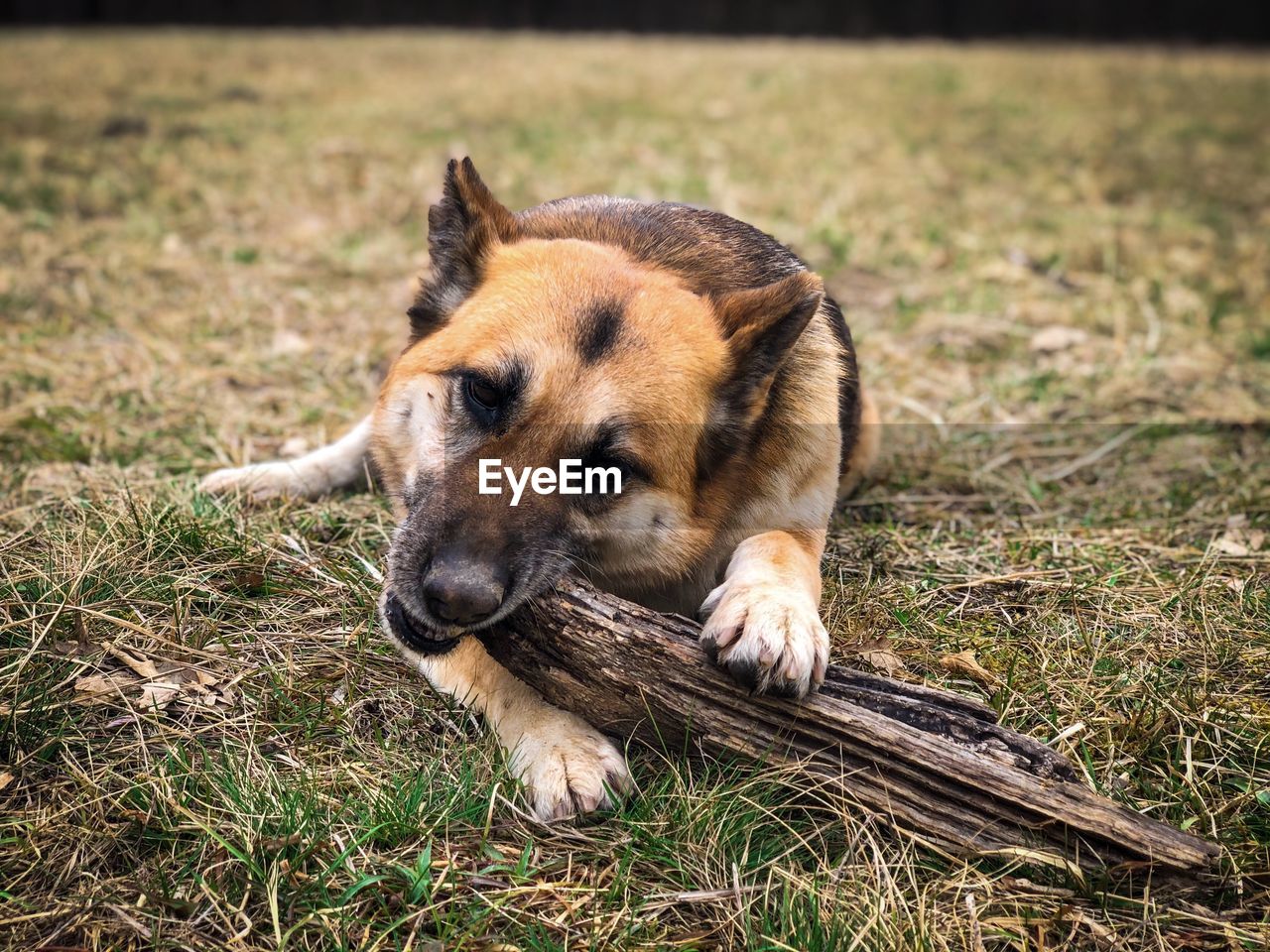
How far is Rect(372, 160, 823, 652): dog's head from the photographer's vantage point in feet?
8.41

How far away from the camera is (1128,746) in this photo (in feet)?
8.94

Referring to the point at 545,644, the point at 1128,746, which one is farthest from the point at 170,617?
the point at 1128,746

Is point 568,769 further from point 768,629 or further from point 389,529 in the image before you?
point 389,529

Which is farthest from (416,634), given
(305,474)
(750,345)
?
(305,474)

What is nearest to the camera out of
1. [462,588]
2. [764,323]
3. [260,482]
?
[462,588]

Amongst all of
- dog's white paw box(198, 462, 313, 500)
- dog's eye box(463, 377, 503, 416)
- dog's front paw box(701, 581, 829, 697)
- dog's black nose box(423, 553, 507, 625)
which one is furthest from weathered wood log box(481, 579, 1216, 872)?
dog's white paw box(198, 462, 313, 500)

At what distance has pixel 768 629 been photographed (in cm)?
252

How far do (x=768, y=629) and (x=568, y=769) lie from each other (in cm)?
62

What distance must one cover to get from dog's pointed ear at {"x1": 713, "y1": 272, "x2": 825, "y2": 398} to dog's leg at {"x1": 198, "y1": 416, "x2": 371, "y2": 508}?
1.61 metres

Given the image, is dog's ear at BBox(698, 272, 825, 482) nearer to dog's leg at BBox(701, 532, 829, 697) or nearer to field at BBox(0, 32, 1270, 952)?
dog's leg at BBox(701, 532, 829, 697)

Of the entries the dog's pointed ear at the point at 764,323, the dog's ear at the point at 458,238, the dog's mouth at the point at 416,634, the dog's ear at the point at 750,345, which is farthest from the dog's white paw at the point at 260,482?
the dog's pointed ear at the point at 764,323

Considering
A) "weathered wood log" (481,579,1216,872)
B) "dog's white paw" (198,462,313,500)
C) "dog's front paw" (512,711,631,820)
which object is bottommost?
"dog's front paw" (512,711,631,820)

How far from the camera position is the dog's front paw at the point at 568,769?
8.25ft

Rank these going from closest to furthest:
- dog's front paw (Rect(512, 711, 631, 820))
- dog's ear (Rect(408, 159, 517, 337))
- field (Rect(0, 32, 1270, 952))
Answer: field (Rect(0, 32, 1270, 952)), dog's front paw (Rect(512, 711, 631, 820)), dog's ear (Rect(408, 159, 517, 337))
